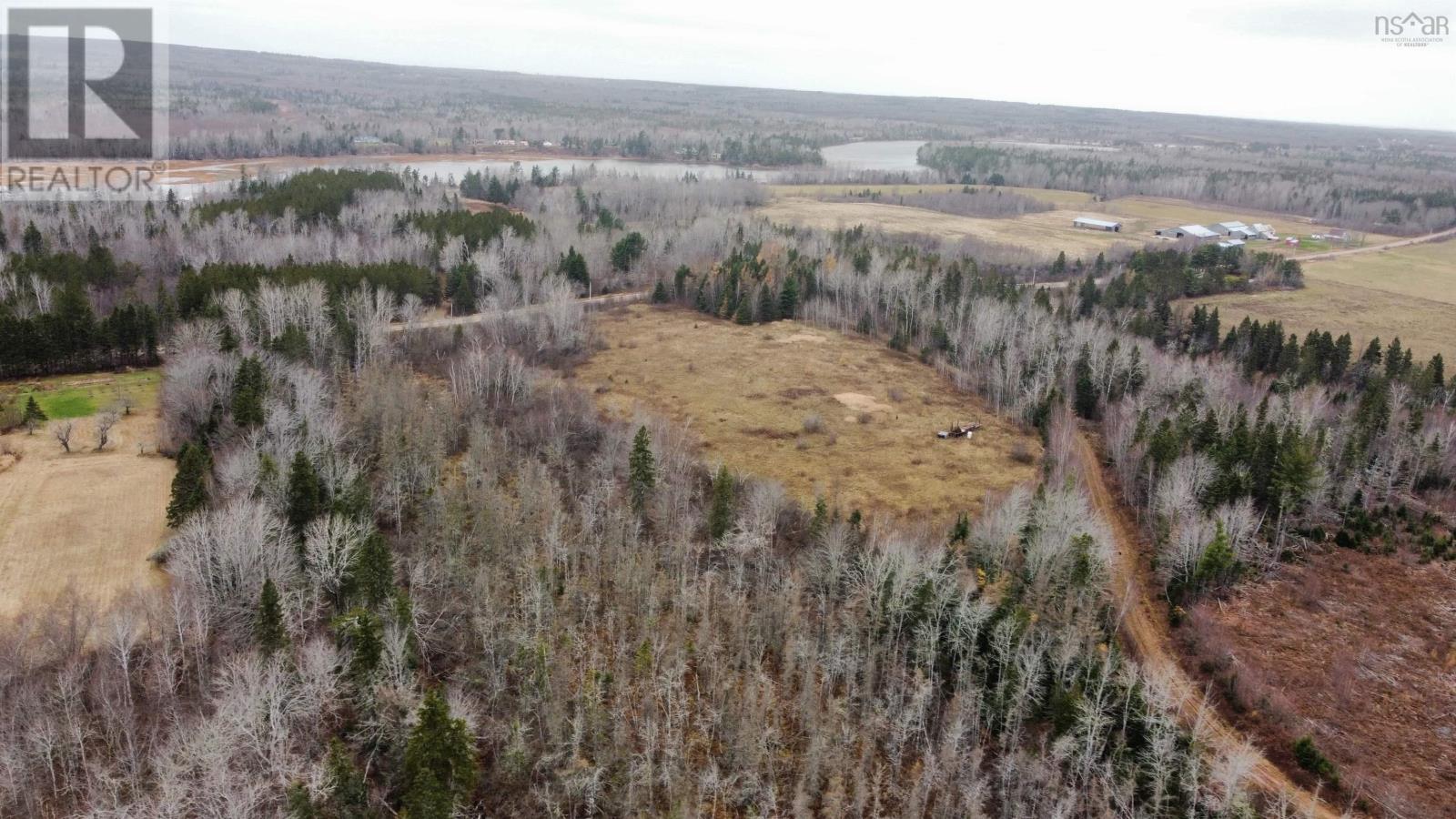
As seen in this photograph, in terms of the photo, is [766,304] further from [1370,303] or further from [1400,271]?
[1400,271]

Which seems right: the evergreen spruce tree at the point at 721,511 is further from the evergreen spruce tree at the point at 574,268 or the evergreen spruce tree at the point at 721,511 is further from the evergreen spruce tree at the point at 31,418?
the evergreen spruce tree at the point at 574,268

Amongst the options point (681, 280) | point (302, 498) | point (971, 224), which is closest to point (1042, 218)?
point (971, 224)

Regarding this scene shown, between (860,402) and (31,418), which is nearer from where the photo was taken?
(31,418)

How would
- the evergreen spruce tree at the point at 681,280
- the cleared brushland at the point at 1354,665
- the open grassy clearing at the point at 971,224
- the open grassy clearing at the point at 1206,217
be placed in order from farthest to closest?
the open grassy clearing at the point at 1206,217 < the open grassy clearing at the point at 971,224 < the evergreen spruce tree at the point at 681,280 < the cleared brushland at the point at 1354,665

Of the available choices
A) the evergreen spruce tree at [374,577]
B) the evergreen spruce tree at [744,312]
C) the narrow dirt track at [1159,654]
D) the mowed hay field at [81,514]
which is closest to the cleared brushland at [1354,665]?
the narrow dirt track at [1159,654]

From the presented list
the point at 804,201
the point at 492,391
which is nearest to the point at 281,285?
the point at 492,391

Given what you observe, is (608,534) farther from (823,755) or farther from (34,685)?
(34,685)
